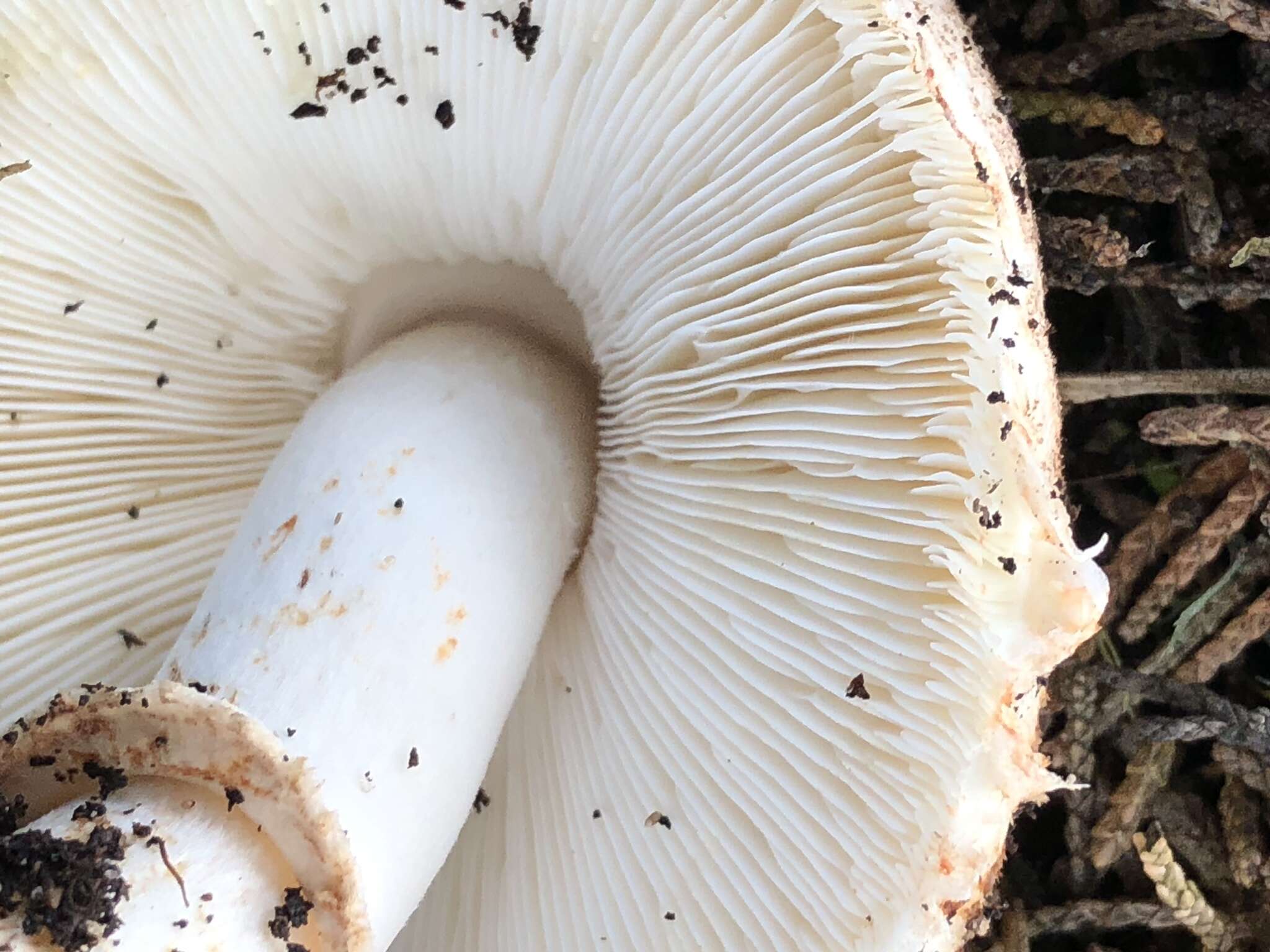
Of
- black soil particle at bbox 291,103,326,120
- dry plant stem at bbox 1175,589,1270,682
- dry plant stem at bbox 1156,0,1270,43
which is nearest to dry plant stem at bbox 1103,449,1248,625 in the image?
dry plant stem at bbox 1175,589,1270,682

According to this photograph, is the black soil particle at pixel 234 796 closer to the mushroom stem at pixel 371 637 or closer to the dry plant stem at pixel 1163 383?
the mushroom stem at pixel 371 637

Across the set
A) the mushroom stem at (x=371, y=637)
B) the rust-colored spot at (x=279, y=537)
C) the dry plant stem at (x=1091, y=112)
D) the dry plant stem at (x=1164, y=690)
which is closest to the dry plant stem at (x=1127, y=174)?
the dry plant stem at (x=1091, y=112)

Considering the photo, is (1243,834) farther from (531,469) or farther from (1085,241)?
(531,469)

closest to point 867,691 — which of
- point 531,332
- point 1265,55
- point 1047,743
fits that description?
point 531,332

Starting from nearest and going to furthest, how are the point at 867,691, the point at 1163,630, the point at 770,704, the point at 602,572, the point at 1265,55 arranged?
the point at 867,691, the point at 770,704, the point at 602,572, the point at 1265,55, the point at 1163,630

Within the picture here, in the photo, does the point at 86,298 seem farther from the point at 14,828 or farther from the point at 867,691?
the point at 867,691

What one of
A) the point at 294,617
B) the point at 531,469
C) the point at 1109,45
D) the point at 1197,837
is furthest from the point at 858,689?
the point at 1109,45

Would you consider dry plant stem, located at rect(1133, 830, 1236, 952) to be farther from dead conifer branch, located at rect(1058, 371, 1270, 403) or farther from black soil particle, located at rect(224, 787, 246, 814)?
black soil particle, located at rect(224, 787, 246, 814)
